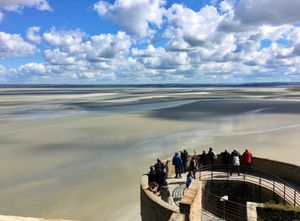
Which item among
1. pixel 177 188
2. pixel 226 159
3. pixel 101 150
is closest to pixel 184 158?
pixel 226 159

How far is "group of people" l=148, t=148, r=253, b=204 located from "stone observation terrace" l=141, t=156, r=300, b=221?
0.72 ft

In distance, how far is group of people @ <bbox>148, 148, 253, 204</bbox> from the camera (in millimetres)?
11548

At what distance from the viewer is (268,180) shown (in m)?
12.8

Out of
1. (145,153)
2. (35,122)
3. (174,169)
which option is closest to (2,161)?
(145,153)

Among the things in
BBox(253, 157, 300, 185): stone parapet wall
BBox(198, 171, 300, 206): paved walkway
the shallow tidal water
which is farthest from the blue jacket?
BBox(253, 157, 300, 185): stone parapet wall

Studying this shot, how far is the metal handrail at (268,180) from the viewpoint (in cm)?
1142

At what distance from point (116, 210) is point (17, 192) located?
18.3 ft

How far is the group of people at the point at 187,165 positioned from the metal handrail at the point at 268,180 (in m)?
0.20

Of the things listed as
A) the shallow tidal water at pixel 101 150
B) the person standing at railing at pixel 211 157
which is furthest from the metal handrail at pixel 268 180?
the shallow tidal water at pixel 101 150

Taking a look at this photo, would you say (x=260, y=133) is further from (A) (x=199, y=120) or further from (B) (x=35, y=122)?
(B) (x=35, y=122)

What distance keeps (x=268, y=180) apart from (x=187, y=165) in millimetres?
3289

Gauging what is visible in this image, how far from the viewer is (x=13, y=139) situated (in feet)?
100

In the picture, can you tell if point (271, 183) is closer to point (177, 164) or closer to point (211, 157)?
point (211, 157)

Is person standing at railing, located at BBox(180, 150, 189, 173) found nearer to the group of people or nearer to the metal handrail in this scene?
the group of people
